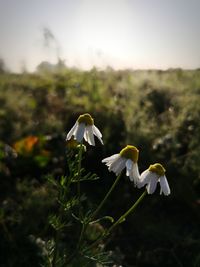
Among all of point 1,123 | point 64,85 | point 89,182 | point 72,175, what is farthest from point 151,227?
point 64,85

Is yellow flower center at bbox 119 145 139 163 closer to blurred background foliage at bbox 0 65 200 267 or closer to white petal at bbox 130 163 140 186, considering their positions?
white petal at bbox 130 163 140 186

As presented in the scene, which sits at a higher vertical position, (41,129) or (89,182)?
(41,129)

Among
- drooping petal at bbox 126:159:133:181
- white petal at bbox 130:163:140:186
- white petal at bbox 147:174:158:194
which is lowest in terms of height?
white petal at bbox 147:174:158:194

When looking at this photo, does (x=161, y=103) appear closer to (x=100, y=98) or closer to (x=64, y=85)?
(x=100, y=98)

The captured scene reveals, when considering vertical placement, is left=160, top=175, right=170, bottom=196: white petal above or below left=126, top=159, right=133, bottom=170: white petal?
below

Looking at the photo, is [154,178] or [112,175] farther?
[112,175]

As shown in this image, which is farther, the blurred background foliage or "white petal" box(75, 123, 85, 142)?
the blurred background foliage

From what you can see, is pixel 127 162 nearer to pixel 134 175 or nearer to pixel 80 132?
pixel 134 175

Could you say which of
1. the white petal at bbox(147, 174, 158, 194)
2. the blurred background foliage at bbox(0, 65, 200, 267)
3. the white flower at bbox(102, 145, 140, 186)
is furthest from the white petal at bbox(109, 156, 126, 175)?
the blurred background foliage at bbox(0, 65, 200, 267)

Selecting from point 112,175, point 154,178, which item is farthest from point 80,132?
point 112,175
